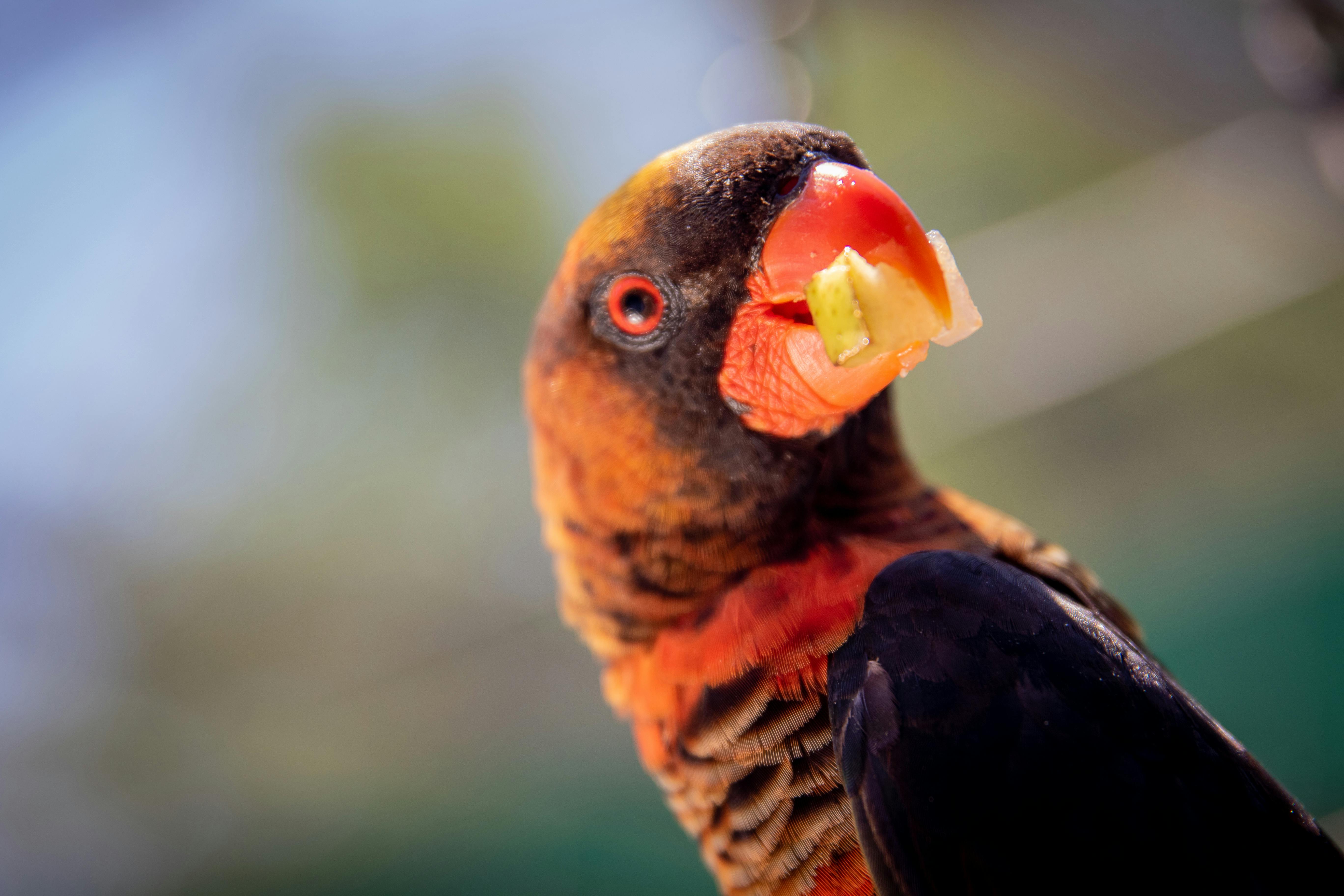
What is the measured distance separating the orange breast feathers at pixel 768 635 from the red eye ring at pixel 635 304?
0.39 meters

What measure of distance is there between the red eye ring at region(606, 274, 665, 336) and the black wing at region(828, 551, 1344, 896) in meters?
0.50

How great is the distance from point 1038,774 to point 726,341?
61 cm

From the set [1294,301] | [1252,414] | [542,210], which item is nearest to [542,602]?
[542,210]

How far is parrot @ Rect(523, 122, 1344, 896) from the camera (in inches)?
29.3

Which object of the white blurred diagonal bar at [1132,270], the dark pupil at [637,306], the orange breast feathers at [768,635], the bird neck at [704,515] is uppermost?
the white blurred diagonal bar at [1132,270]

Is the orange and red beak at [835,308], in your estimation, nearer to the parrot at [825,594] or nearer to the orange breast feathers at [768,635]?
the parrot at [825,594]

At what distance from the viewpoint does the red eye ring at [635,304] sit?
968 millimetres

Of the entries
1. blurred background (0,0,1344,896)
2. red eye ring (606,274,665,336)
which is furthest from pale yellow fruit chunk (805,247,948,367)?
blurred background (0,0,1344,896)

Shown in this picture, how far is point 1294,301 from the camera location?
4.54m

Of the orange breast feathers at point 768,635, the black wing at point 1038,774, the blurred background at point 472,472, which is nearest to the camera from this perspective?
the black wing at point 1038,774

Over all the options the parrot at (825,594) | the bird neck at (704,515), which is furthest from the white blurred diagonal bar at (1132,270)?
the bird neck at (704,515)

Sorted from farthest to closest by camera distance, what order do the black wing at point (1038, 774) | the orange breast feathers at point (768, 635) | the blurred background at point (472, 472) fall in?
the blurred background at point (472, 472)
the orange breast feathers at point (768, 635)
the black wing at point (1038, 774)

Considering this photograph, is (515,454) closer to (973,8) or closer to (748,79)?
(748,79)

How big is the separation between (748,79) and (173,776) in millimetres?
4077
